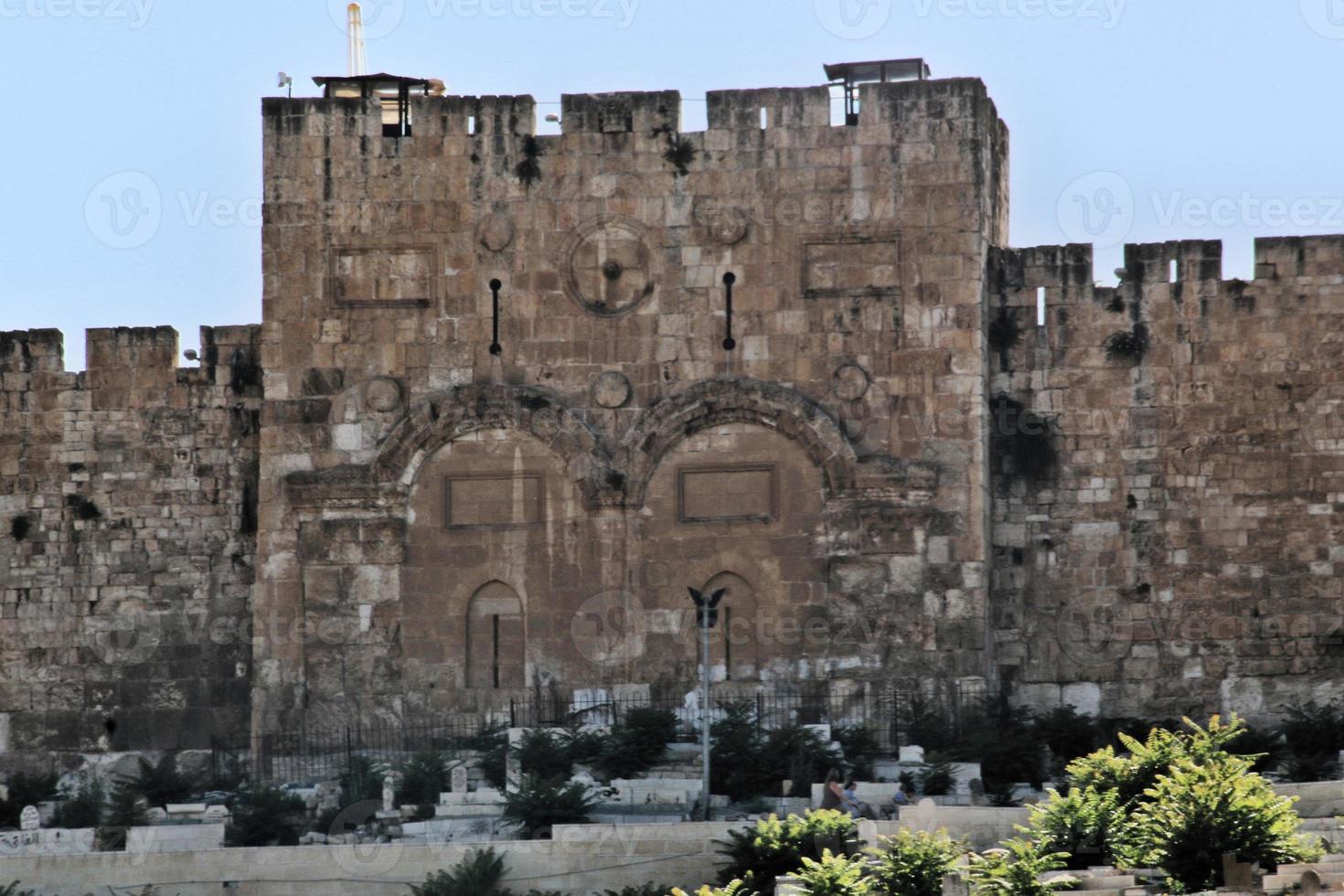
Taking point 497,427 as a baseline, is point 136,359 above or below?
above

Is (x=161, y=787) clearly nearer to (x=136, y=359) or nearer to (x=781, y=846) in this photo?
(x=136, y=359)

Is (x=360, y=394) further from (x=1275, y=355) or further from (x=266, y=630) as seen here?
(x=1275, y=355)

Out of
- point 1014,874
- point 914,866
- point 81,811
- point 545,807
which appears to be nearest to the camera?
point 1014,874

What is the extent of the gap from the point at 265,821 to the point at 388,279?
22.3 ft

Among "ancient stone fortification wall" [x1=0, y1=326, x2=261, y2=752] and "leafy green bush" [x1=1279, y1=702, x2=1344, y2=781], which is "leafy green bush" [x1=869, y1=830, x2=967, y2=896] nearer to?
"leafy green bush" [x1=1279, y1=702, x2=1344, y2=781]

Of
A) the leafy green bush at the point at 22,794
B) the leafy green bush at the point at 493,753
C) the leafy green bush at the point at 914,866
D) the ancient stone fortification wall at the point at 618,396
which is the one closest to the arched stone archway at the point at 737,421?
the ancient stone fortification wall at the point at 618,396

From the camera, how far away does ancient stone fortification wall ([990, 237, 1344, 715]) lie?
3547 centimetres

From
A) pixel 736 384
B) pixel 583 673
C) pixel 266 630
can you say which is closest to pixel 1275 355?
pixel 736 384

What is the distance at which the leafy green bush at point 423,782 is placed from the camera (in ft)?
107

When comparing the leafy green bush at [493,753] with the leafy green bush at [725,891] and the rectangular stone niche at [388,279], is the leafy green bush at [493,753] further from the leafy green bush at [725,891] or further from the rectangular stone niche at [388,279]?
the rectangular stone niche at [388,279]

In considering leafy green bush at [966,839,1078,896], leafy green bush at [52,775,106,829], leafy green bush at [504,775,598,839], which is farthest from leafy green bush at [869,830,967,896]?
leafy green bush at [52,775,106,829]

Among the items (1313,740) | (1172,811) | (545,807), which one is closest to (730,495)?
(545,807)

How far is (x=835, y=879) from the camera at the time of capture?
26.6m

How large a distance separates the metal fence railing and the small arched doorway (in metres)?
0.31
